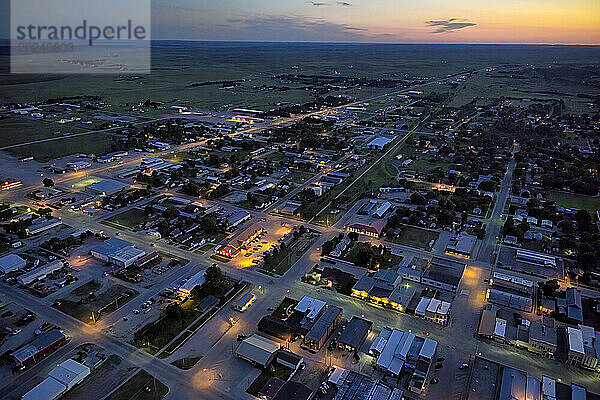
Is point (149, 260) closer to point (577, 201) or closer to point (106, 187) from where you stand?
point (106, 187)

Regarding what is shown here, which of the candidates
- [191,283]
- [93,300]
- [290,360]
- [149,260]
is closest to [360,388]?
[290,360]

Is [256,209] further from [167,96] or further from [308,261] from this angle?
[167,96]

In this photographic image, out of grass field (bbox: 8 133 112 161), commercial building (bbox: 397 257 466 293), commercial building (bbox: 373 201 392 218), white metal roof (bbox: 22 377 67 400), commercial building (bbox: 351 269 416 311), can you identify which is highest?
grass field (bbox: 8 133 112 161)

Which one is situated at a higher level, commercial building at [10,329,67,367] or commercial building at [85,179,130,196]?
commercial building at [85,179,130,196]

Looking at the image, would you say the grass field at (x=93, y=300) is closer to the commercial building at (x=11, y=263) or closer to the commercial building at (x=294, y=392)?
the commercial building at (x=11, y=263)

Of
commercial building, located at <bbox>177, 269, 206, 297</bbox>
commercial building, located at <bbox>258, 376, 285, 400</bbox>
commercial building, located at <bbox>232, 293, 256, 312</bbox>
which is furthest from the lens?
commercial building, located at <bbox>177, 269, 206, 297</bbox>

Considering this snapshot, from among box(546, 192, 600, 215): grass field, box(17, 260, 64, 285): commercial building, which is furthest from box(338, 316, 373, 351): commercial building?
box(546, 192, 600, 215): grass field

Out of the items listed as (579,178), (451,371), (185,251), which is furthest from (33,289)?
(579,178)

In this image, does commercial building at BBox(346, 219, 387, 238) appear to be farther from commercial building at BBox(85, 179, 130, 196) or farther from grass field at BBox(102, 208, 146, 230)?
commercial building at BBox(85, 179, 130, 196)
